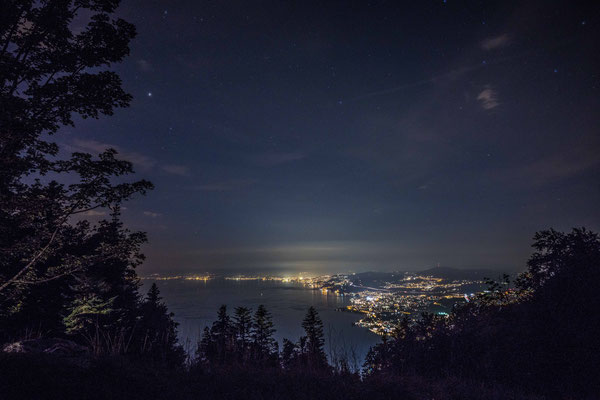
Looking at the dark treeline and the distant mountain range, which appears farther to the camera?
the distant mountain range

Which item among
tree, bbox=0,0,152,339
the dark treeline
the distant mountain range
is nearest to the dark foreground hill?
the dark treeline

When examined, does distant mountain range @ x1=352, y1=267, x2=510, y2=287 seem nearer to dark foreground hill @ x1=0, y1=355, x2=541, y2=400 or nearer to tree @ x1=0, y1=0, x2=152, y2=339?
dark foreground hill @ x1=0, y1=355, x2=541, y2=400

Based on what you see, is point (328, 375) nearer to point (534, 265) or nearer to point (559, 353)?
point (559, 353)

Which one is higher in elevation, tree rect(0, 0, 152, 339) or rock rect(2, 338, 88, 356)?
tree rect(0, 0, 152, 339)

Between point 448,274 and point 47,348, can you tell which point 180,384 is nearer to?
point 47,348

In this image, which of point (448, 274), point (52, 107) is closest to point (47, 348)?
point (52, 107)

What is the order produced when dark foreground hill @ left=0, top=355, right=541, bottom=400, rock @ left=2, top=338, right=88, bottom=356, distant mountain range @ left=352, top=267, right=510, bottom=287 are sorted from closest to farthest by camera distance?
dark foreground hill @ left=0, top=355, right=541, bottom=400, rock @ left=2, top=338, right=88, bottom=356, distant mountain range @ left=352, top=267, right=510, bottom=287
